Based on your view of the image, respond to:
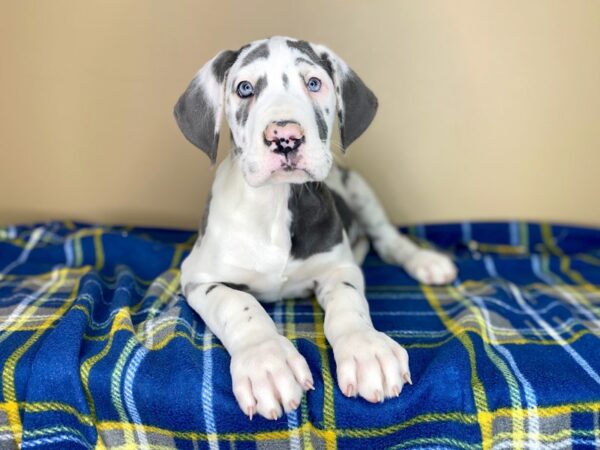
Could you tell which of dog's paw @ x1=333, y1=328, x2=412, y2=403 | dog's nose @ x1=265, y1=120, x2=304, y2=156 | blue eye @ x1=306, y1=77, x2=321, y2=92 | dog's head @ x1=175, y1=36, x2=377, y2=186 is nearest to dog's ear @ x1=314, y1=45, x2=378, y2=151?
dog's head @ x1=175, y1=36, x2=377, y2=186

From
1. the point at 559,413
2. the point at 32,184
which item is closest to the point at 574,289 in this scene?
the point at 559,413

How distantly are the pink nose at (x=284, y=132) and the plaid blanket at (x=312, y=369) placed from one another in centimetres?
70

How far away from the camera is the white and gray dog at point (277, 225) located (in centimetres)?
179

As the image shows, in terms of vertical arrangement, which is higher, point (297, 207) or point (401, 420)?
point (297, 207)

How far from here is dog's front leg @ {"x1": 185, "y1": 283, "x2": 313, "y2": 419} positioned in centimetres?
172

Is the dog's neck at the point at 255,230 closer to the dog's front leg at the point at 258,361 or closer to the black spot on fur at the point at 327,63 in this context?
the dog's front leg at the point at 258,361

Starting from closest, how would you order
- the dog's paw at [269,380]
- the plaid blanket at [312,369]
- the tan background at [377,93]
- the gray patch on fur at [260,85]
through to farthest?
1. the dog's paw at [269,380]
2. the plaid blanket at [312,369]
3. the gray patch on fur at [260,85]
4. the tan background at [377,93]

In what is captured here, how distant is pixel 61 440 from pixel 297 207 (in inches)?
45.5

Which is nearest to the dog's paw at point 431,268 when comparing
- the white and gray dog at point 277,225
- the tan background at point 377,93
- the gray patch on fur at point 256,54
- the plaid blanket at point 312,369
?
the plaid blanket at point 312,369

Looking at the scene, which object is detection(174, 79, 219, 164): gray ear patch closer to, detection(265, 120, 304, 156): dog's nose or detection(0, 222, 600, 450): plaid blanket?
detection(265, 120, 304, 156): dog's nose

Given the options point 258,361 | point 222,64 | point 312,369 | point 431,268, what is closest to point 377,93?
point 431,268

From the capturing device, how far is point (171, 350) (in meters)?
2.01

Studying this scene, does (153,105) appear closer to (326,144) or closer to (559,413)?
(326,144)

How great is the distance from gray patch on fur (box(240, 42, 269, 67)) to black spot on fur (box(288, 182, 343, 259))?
1.72ft
